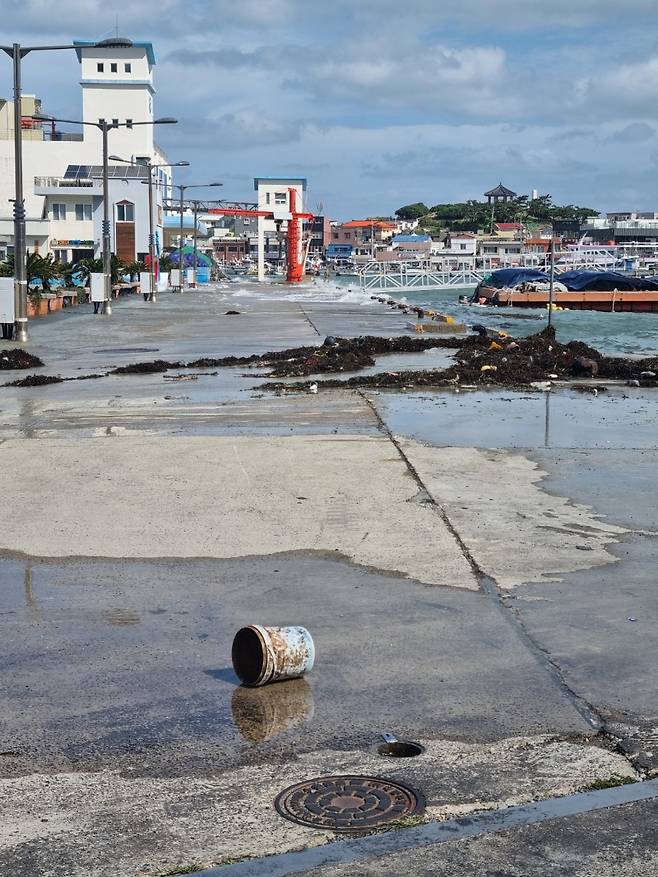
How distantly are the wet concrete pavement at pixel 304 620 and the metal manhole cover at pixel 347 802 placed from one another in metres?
0.08

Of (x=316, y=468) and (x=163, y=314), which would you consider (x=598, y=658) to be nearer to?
(x=316, y=468)

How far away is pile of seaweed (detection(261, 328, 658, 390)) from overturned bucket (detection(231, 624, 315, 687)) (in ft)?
41.1

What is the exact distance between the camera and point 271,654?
615 centimetres

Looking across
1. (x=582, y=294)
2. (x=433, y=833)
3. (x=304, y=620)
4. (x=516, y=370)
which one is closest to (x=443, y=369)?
(x=516, y=370)

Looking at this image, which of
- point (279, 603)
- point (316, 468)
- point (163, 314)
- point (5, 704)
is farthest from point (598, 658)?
point (163, 314)

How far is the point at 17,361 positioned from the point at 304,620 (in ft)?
54.7

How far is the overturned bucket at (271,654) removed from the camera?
6.16 m

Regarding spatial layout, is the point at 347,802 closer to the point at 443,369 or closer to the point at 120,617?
the point at 120,617

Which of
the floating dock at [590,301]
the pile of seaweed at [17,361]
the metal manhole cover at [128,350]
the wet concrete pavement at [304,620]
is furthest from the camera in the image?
the floating dock at [590,301]

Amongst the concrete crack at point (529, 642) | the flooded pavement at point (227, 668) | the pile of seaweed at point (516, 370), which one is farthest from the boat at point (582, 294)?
the flooded pavement at point (227, 668)

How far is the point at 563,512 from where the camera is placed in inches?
394

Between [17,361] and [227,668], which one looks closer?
[227,668]

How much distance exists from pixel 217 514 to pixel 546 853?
5849 millimetres

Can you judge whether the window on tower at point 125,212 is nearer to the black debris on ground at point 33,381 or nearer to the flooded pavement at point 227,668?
the black debris on ground at point 33,381
